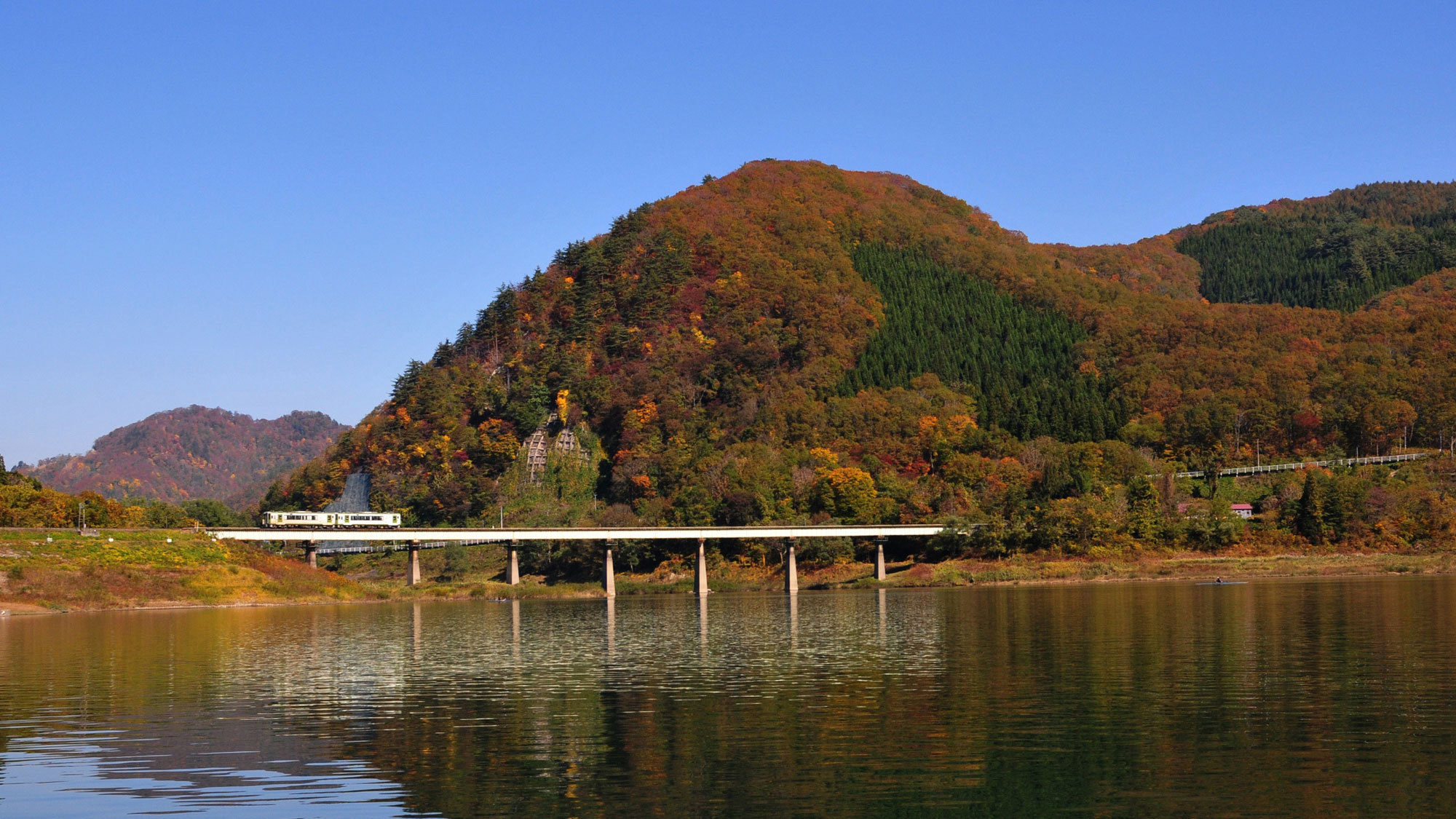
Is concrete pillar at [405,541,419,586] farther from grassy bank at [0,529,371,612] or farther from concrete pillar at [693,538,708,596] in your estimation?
concrete pillar at [693,538,708,596]

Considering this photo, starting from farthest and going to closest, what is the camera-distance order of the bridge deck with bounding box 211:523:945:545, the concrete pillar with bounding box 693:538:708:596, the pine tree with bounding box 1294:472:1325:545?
the concrete pillar with bounding box 693:538:708:596 < the bridge deck with bounding box 211:523:945:545 < the pine tree with bounding box 1294:472:1325:545

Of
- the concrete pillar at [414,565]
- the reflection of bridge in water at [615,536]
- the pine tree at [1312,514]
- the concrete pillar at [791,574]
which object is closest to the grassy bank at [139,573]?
the reflection of bridge in water at [615,536]

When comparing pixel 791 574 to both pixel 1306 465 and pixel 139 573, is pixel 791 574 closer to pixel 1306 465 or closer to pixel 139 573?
pixel 139 573

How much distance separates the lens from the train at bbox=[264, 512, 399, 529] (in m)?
137

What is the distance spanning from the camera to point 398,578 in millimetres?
150250

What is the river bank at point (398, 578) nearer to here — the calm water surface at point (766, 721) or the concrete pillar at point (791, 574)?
the concrete pillar at point (791, 574)

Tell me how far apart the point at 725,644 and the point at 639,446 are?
388ft

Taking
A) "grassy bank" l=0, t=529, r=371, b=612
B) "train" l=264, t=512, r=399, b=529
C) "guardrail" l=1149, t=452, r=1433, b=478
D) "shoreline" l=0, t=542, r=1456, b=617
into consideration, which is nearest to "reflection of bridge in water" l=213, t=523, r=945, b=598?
"shoreline" l=0, t=542, r=1456, b=617

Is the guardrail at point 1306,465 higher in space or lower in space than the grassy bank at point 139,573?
higher

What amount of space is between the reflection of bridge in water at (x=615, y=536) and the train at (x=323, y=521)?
3744 mm

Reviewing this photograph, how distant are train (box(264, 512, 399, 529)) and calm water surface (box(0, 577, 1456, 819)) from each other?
6588cm

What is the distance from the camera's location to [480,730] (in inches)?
1436

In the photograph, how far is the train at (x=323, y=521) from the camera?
5404 inches

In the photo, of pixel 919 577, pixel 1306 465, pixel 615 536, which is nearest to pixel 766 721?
pixel 919 577
